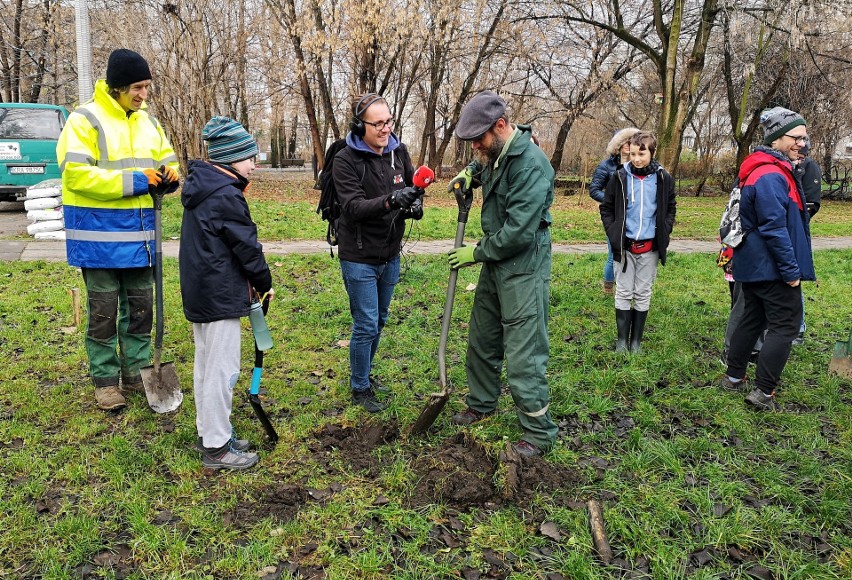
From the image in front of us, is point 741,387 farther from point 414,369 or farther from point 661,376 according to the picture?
point 414,369

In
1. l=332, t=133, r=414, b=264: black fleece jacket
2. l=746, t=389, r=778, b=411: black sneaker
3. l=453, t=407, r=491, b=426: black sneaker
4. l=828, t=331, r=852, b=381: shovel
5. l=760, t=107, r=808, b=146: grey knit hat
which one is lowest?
l=453, t=407, r=491, b=426: black sneaker

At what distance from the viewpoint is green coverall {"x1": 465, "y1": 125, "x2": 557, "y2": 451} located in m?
3.49

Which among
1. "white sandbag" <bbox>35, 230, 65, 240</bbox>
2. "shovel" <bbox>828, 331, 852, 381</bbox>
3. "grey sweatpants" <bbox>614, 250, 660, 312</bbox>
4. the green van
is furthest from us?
the green van

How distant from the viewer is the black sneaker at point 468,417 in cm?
418

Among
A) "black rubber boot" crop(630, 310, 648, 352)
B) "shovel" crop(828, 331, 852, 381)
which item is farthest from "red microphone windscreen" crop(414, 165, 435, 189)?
"shovel" crop(828, 331, 852, 381)

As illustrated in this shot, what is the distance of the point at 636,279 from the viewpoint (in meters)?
5.53

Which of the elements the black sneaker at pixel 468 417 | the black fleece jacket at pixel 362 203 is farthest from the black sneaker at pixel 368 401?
the black fleece jacket at pixel 362 203

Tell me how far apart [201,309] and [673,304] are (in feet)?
17.7

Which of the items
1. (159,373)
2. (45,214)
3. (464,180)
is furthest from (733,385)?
(45,214)

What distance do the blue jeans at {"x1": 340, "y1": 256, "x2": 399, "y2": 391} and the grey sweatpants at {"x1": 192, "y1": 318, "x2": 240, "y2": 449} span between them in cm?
87

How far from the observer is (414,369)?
5.11 metres

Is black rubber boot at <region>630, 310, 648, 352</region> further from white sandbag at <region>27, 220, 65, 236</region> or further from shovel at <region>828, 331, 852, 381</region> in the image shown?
white sandbag at <region>27, 220, 65, 236</region>

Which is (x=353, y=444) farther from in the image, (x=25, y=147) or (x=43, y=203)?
(x=25, y=147)

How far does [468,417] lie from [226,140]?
89.5 inches
